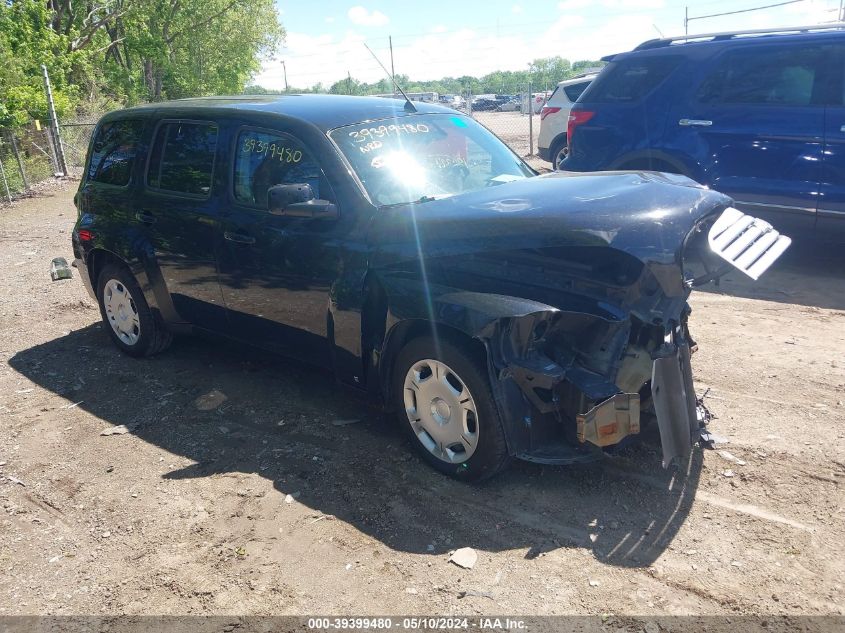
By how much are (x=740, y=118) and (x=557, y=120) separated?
6516mm

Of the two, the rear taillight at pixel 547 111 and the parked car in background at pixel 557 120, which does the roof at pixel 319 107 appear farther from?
the rear taillight at pixel 547 111

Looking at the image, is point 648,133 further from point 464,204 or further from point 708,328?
point 464,204

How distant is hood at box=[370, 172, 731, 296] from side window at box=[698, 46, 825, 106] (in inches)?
148

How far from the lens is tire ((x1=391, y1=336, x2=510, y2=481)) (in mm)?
3369

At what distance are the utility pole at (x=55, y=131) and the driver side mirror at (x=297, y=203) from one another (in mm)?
16698

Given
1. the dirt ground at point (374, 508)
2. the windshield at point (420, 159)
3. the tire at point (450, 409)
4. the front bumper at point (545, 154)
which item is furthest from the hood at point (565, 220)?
the front bumper at point (545, 154)

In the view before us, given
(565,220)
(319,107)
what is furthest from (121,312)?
(565,220)

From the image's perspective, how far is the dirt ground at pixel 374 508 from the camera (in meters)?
2.96

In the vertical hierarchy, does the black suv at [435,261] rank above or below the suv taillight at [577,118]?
below

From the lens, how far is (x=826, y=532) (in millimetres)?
3164

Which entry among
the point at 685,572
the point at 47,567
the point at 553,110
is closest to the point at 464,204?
the point at 685,572

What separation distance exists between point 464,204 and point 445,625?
206cm

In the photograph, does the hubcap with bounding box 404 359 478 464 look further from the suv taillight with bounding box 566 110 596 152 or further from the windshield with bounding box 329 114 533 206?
the suv taillight with bounding box 566 110 596 152

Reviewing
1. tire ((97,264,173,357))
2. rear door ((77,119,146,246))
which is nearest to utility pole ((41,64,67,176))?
rear door ((77,119,146,246))
